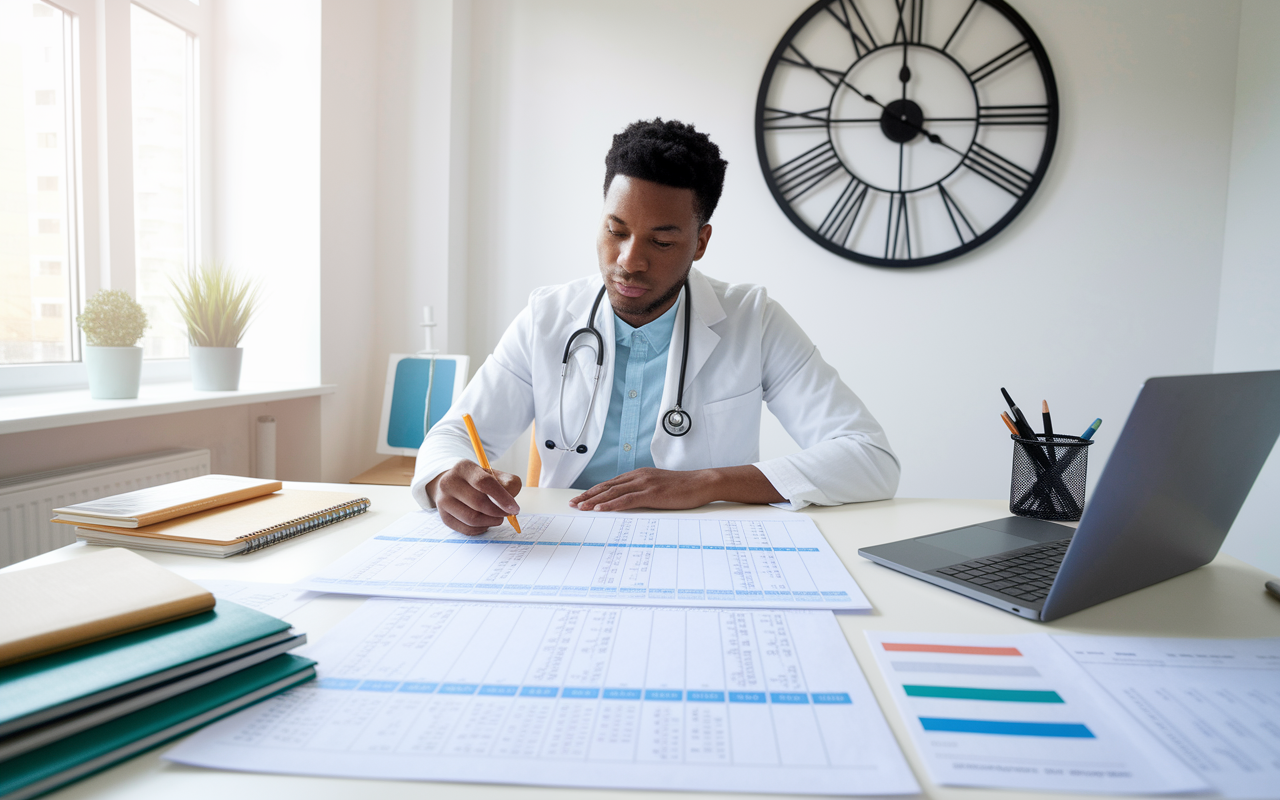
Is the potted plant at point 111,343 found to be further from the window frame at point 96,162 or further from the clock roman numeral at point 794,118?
the clock roman numeral at point 794,118

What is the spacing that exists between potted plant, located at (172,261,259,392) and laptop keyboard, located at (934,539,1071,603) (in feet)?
6.30

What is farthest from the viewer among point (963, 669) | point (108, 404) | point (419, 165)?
point (419, 165)

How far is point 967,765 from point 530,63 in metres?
2.69

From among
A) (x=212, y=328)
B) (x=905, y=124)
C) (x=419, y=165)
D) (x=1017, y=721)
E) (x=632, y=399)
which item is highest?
(x=905, y=124)

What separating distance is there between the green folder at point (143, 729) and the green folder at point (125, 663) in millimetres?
18

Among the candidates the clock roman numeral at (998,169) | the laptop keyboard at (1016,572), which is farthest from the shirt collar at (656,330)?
the clock roman numeral at (998,169)

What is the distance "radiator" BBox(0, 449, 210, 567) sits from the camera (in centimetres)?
136

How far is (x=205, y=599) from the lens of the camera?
51 centimetres

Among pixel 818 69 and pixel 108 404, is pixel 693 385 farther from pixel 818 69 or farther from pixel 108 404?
pixel 818 69

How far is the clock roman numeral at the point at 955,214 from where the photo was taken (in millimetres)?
2377

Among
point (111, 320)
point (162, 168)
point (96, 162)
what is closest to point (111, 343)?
point (111, 320)

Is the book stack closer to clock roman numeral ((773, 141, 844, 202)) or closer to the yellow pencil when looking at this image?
the yellow pencil

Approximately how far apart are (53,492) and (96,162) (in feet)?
3.21

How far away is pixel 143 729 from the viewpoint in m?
0.42
